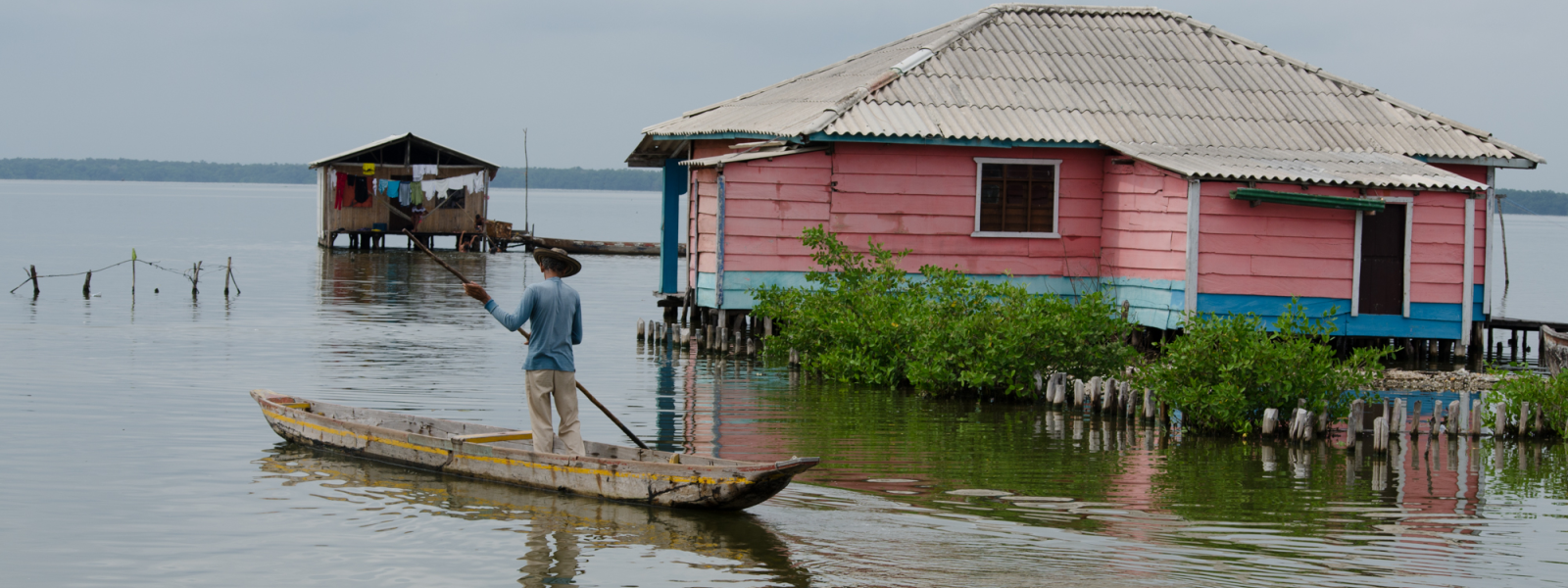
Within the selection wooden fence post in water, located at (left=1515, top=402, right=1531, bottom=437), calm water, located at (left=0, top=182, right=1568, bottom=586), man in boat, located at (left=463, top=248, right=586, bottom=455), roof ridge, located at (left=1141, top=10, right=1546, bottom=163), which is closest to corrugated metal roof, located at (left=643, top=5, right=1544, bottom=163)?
roof ridge, located at (left=1141, top=10, right=1546, bottom=163)

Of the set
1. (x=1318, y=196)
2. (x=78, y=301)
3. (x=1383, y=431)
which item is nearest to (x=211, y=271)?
(x=78, y=301)

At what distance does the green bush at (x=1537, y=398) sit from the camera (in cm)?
1410

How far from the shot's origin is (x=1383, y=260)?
63.7ft

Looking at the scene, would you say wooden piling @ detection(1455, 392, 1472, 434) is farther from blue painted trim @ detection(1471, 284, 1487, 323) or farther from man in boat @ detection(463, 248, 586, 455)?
man in boat @ detection(463, 248, 586, 455)

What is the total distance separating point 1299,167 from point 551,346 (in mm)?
12627

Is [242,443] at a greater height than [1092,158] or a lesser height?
lesser

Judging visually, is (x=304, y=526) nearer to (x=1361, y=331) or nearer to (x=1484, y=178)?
(x=1361, y=331)

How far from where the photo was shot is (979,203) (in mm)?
20938

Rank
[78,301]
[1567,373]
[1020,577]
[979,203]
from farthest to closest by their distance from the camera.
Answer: [78,301]
[979,203]
[1567,373]
[1020,577]

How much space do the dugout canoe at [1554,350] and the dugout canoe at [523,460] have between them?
13899 mm

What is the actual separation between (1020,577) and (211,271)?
118 feet

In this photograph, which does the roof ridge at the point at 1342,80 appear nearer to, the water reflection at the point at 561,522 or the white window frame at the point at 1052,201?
the white window frame at the point at 1052,201

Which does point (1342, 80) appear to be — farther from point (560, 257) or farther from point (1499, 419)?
point (560, 257)

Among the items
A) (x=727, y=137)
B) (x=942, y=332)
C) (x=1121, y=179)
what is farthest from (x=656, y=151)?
(x=942, y=332)
